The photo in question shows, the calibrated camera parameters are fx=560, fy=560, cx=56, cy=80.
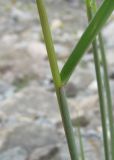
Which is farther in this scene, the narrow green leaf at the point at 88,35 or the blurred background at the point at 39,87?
the blurred background at the point at 39,87

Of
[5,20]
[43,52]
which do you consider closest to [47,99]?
[43,52]

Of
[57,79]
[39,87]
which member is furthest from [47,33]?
[39,87]

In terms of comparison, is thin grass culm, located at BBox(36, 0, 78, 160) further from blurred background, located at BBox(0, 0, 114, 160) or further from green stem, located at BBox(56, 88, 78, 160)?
blurred background, located at BBox(0, 0, 114, 160)

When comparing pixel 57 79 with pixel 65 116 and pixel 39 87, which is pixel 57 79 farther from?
pixel 39 87

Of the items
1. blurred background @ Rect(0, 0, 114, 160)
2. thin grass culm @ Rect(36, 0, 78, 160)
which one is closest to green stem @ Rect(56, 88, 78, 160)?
thin grass culm @ Rect(36, 0, 78, 160)

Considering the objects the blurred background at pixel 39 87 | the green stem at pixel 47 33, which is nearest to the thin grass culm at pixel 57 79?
the green stem at pixel 47 33

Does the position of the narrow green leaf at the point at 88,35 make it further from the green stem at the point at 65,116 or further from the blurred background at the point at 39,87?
the blurred background at the point at 39,87

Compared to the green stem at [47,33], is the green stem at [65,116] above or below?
below
